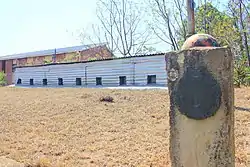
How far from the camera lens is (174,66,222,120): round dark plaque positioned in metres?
2.62

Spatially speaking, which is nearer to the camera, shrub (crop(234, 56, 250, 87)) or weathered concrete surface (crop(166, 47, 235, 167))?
weathered concrete surface (crop(166, 47, 235, 167))

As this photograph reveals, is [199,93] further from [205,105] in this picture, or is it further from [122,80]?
[122,80]

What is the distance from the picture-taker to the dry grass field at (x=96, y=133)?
4.48 metres

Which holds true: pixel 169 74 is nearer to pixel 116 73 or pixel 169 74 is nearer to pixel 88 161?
pixel 88 161

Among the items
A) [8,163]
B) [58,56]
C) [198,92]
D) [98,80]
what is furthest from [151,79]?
[58,56]

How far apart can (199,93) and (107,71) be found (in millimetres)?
12327

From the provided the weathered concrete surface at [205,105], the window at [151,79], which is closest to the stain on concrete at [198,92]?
the weathered concrete surface at [205,105]

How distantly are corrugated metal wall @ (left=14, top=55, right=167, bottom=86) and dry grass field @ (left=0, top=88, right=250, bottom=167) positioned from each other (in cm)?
445

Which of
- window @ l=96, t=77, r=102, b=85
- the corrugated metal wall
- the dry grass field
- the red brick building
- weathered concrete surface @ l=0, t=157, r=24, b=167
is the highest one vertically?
the red brick building

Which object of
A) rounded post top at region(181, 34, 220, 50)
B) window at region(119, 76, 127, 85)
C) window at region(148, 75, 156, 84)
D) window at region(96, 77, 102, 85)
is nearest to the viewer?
rounded post top at region(181, 34, 220, 50)

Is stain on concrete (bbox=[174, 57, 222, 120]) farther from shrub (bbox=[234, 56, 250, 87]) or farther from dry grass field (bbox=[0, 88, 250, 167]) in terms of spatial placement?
shrub (bbox=[234, 56, 250, 87])

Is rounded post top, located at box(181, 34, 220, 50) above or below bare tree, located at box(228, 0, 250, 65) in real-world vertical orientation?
below

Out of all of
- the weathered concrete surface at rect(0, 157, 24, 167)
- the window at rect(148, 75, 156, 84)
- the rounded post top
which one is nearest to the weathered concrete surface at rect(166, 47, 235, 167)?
the rounded post top

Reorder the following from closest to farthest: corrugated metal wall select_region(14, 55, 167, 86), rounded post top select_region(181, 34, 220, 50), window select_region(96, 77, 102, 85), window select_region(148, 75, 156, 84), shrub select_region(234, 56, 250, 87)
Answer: rounded post top select_region(181, 34, 220, 50)
shrub select_region(234, 56, 250, 87)
corrugated metal wall select_region(14, 55, 167, 86)
window select_region(148, 75, 156, 84)
window select_region(96, 77, 102, 85)
